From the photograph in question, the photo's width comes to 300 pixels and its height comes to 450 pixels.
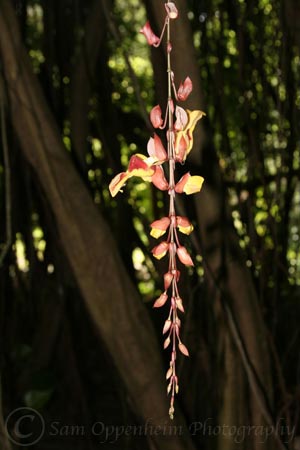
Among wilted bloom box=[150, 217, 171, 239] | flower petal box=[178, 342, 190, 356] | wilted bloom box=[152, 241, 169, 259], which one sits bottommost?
flower petal box=[178, 342, 190, 356]

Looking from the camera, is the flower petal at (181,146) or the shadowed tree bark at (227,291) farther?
the shadowed tree bark at (227,291)

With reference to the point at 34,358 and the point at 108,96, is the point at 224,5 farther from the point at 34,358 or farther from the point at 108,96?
the point at 34,358

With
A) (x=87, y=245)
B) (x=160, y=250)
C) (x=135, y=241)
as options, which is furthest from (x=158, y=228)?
(x=135, y=241)

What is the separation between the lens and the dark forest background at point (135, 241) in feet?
4.87

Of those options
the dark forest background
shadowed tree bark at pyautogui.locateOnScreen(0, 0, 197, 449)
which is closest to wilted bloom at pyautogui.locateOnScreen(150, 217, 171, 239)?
the dark forest background

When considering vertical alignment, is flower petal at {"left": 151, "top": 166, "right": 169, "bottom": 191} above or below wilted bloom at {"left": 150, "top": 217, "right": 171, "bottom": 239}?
above

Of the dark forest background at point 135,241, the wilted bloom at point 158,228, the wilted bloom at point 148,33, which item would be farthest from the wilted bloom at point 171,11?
the dark forest background at point 135,241

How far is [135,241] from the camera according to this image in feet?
7.29

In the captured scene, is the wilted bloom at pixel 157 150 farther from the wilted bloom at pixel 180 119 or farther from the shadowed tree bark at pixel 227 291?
the shadowed tree bark at pixel 227 291

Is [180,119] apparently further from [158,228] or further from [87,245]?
[87,245]

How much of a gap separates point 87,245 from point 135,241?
2.42ft

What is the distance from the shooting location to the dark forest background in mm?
1483

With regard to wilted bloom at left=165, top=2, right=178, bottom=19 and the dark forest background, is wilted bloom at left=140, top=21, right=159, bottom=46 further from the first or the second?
the dark forest background

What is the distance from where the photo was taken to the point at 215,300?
1.53 meters
